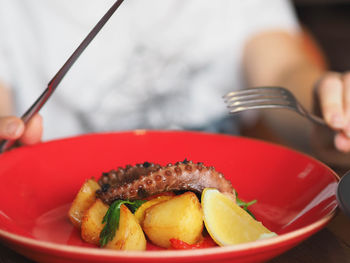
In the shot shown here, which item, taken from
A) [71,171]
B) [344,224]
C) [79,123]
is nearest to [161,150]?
[71,171]

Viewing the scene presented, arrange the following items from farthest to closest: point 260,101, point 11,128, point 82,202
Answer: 1. point 260,101
2. point 11,128
3. point 82,202

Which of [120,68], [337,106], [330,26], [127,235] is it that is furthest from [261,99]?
[330,26]

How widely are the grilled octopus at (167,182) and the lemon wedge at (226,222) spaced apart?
0.08 ft

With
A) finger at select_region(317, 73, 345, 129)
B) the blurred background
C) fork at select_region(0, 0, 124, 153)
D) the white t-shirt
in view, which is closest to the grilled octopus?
fork at select_region(0, 0, 124, 153)

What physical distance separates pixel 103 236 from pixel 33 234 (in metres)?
0.16

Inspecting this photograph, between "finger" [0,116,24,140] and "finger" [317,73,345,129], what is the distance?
2.40 feet

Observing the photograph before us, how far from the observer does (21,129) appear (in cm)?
94

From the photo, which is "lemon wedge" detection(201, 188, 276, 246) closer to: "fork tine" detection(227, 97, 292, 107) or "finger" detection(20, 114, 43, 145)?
"fork tine" detection(227, 97, 292, 107)

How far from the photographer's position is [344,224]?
2.60 feet

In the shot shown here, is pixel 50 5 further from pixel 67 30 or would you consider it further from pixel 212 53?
pixel 212 53

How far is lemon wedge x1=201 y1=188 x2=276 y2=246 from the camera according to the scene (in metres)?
0.66

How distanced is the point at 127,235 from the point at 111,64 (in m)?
1.38

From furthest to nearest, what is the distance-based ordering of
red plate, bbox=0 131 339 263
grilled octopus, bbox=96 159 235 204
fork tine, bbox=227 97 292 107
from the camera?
fork tine, bbox=227 97 292 107, grilled octopus, bbox=96 159 235 204, red plate, bbox=0 131 339 263

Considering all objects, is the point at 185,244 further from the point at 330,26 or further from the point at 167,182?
the point at 330,26
